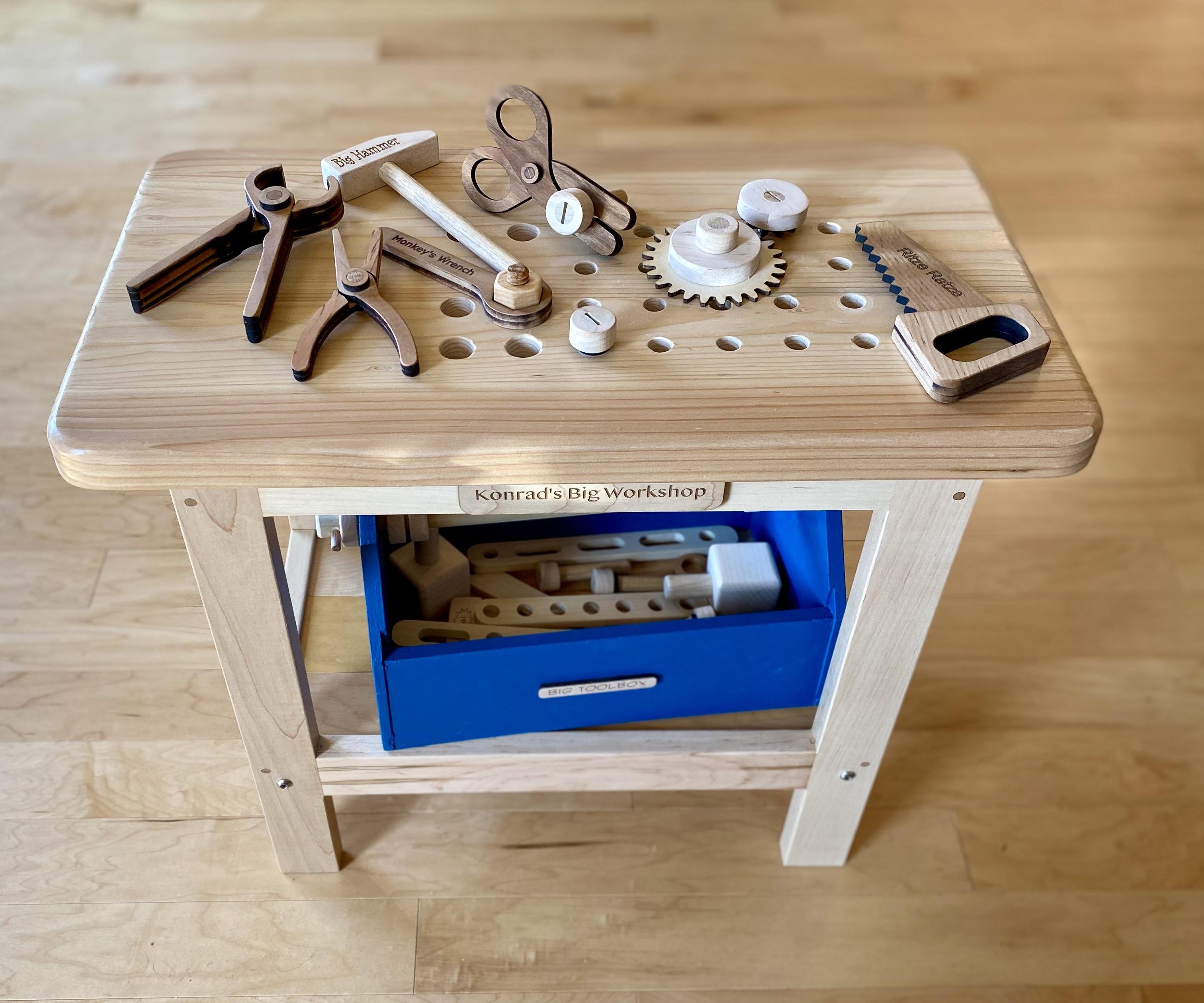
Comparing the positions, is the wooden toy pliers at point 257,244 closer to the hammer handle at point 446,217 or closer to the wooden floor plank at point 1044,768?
the hammer handle at point 446,217

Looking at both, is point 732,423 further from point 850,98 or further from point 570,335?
point 850,98

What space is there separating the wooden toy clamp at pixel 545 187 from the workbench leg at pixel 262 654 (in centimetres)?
32

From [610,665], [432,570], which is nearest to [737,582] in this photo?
[610,665]

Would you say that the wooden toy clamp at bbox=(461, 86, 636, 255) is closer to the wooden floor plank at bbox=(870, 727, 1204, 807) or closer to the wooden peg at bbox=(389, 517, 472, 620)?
the wooden peg at bbox=(389, 517, 472, 620)

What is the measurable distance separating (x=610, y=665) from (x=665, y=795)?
1.04 ft

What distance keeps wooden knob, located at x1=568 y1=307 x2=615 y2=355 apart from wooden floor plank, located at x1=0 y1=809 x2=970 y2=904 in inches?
23.7

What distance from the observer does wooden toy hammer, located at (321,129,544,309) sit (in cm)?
83

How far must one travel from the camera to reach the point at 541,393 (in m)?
0.76

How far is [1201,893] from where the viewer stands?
116cm

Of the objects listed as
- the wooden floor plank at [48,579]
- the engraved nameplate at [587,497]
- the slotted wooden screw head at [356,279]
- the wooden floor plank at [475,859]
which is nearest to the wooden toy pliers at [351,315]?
the slotted wooden screw head at [356,279]

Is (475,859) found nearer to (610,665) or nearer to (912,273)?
(610,665)

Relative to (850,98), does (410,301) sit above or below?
above

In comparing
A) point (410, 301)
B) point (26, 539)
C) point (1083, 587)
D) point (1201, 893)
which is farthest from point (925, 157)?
point (26, 539)

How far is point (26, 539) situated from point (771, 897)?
1.03 m
